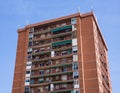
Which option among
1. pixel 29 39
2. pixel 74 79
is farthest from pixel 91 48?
pixel 29 39

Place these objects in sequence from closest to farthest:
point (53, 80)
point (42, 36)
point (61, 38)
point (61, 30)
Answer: point (53, 80), point (61, 38), point (61, 30), point (42, 36)

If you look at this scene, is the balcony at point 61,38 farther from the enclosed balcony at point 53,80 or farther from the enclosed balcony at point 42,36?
the enclosed balcony at point 53,80

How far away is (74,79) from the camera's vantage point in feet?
171

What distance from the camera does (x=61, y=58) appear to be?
5669cm

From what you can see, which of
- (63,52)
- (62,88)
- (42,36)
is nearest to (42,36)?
(42,36)

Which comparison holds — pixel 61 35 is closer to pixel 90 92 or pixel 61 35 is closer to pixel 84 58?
pixel 84 58

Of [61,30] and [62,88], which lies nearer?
[62,88]

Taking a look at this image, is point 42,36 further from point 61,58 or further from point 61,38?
point 61,58

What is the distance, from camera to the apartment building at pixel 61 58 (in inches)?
2056

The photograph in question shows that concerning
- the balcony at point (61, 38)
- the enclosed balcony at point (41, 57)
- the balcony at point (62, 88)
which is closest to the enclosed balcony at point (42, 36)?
the balcony at point (61, 38)

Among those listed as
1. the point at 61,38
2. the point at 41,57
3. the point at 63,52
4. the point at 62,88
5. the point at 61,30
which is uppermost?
the point at 61,30

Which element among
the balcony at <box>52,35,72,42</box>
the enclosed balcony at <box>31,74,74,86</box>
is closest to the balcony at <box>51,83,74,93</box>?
the enclosed balcony at <box>31,74,74,86</box>

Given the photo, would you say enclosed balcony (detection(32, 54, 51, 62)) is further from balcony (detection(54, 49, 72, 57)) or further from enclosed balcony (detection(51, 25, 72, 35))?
enclosed balcony (detection(51, 25, 72, 35))

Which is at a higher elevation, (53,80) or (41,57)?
(41,57)
